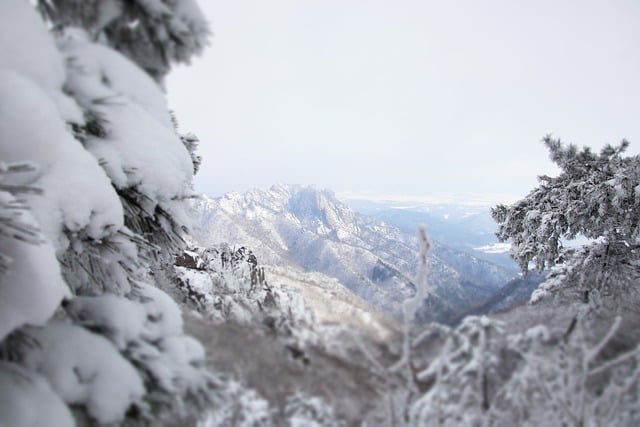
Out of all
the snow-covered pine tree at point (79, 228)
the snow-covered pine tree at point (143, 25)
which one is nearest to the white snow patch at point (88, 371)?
the snow-covered pine tree at point (79, 228)

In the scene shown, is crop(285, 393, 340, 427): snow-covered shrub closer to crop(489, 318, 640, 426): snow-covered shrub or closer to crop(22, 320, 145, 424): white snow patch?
crop(22, 320, 145, 424): white snow patch

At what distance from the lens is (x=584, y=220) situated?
8102mm

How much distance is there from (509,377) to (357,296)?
1.07 meters

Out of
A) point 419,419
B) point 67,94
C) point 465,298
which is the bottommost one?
point 419,419

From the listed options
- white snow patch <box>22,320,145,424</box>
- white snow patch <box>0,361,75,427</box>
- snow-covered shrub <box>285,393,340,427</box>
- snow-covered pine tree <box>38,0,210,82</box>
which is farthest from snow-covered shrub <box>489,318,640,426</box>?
snow-covered pine tree <box>38,0,210,82</box>

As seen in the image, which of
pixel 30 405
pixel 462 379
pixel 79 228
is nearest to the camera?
pixel 30 405

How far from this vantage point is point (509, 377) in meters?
2.13

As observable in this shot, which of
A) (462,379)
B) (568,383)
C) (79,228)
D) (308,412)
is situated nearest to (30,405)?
(79,228)

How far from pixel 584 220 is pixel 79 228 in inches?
374

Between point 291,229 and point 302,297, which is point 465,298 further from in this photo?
point 291,229

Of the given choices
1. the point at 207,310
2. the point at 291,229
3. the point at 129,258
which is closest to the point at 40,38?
the point at 129,258

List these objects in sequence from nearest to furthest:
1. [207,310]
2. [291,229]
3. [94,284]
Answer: [94,284] < [207,310] < [291,229]

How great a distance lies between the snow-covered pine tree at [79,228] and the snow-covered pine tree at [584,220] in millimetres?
7685

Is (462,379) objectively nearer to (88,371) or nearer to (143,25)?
(88,371)
